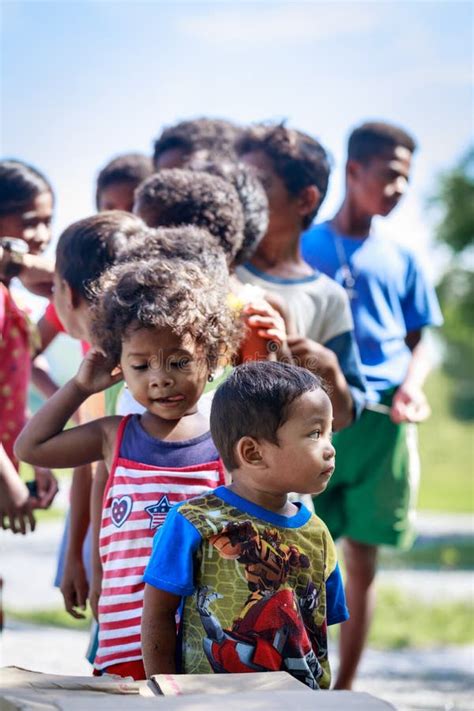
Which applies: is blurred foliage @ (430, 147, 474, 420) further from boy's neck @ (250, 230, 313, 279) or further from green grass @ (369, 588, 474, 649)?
boy's neck @ (250, 230, 313, 279)

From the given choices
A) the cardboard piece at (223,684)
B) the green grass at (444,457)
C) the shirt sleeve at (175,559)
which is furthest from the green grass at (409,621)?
the green grass at (444,457)

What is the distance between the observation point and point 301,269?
371cm

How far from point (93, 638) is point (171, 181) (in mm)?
1223

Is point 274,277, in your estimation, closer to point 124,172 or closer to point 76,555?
point 76,555

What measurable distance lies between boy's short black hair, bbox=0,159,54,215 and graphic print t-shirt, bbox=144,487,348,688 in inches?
78.0

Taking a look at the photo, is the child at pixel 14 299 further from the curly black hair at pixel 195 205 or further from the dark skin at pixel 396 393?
the dark skin at pixel 396 393

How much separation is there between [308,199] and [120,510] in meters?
1.63

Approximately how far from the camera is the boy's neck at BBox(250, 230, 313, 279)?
3.69 m

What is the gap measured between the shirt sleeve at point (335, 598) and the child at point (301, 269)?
67cm

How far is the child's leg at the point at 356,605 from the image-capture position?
4.72 meters

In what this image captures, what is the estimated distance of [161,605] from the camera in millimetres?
2404

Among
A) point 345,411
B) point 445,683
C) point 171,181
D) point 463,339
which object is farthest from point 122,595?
point 463,339

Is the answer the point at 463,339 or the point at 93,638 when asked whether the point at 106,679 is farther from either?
the point at 463,339

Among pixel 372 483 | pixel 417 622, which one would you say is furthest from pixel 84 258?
pixel 417 622
